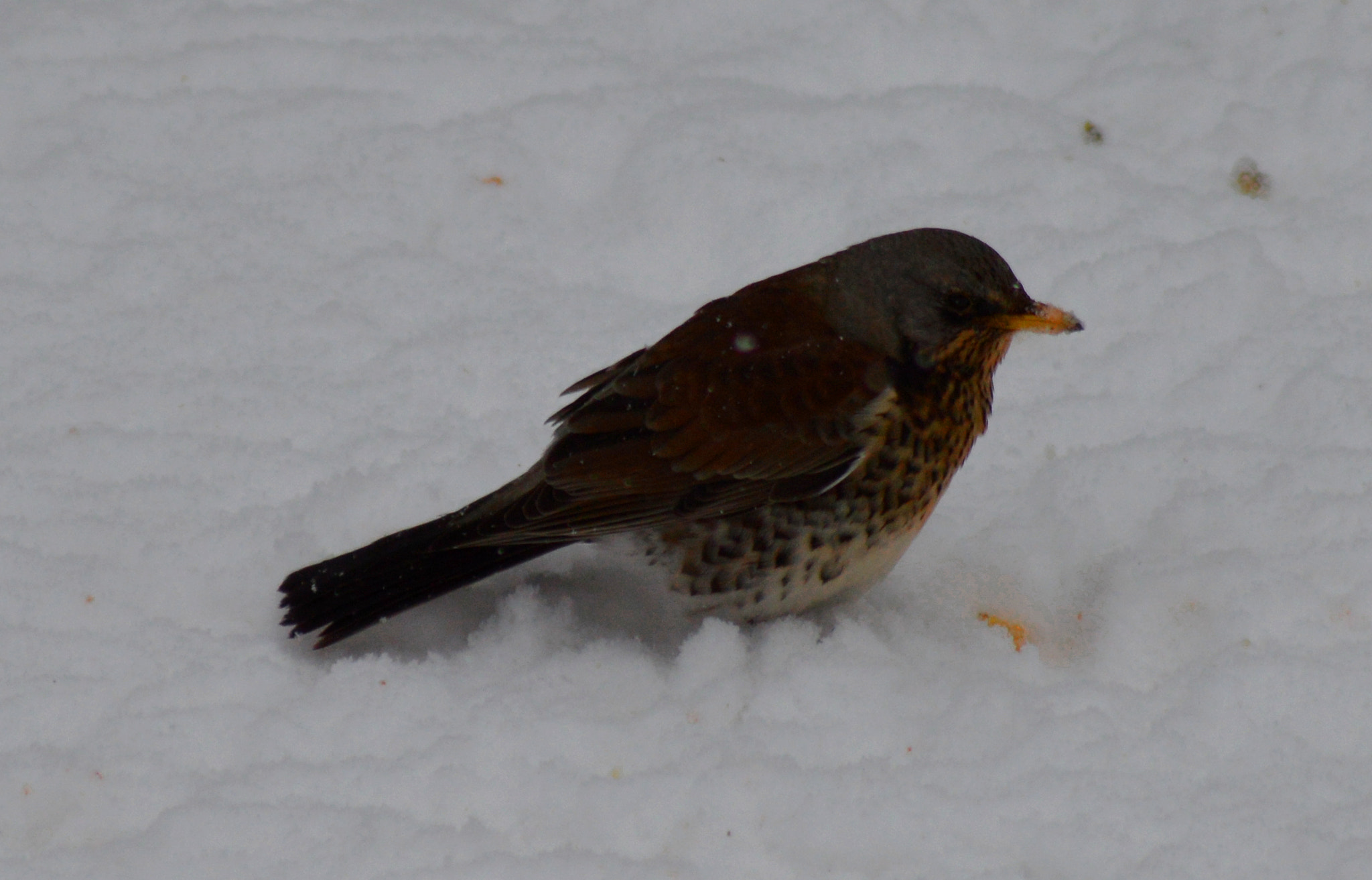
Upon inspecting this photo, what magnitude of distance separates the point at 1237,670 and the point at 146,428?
2680mm

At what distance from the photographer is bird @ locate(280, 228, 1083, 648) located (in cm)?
311

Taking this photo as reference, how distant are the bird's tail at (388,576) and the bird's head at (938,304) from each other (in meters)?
0.83

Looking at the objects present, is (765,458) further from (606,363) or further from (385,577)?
(606,363)

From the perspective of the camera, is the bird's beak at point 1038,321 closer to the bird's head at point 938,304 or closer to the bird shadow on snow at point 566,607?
the bird's head at point 938,304

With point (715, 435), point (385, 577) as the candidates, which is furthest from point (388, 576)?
point (715, 435)

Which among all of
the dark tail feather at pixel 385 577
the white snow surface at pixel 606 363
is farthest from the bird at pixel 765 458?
the white snow surface at pixel 606 363

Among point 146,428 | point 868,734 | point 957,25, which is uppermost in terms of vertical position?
point 957,25

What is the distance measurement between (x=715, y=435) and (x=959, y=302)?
23.9 inches

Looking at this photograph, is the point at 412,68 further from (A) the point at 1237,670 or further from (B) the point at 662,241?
(A) the point at 1237,670

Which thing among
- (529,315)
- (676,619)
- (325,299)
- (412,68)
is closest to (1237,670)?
(676,619)

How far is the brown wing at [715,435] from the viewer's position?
310 cm

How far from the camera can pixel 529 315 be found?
425 cm

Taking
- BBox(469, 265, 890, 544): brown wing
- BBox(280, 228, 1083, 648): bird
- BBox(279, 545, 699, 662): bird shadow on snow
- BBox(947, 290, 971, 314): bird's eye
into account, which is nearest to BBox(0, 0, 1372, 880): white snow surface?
BBox(279, 545, 699, 662): bird shadow on snow

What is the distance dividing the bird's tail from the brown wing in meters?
0.08
